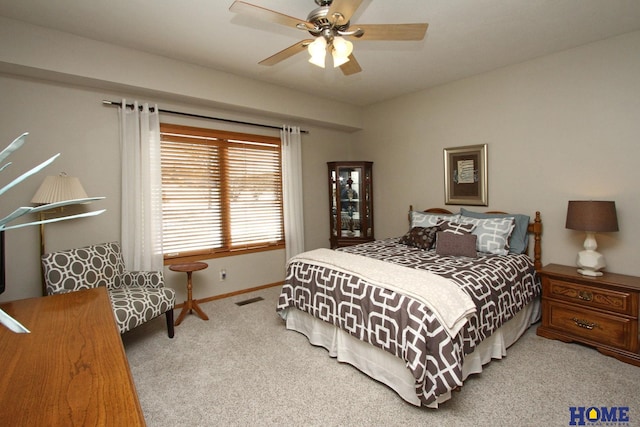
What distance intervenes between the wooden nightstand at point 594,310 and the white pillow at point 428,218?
1072 mm

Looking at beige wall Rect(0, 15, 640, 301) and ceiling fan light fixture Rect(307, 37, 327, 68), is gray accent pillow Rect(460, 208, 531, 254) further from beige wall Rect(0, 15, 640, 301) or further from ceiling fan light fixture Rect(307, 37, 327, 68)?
ceiling fan light fixture Rect(307, 37, 327, 68)

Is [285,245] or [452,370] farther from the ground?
[285,245]

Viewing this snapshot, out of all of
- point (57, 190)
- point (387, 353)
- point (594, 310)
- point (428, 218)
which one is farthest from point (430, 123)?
point (57, 190)

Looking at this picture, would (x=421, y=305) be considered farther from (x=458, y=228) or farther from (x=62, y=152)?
(x=62, y=152)

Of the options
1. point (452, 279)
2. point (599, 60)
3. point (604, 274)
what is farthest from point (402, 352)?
point (599, 60)

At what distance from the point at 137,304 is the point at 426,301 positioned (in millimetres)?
2231

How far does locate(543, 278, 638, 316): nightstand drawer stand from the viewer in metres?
2.42

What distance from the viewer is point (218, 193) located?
398cm

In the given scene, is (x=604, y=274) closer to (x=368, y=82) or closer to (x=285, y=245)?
(x=368, y=82)

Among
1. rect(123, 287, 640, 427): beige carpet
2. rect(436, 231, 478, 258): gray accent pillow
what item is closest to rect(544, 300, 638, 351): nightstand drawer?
rect(123, 287, 640, 427): beige carpet

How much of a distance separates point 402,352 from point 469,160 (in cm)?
269

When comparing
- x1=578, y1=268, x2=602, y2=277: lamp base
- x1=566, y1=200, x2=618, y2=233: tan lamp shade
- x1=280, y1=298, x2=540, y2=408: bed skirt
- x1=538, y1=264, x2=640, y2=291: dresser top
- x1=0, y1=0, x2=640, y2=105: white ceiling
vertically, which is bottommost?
x1=280, y1=298, x2=540, y2=408: bed skirt

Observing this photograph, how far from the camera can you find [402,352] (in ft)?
6.46

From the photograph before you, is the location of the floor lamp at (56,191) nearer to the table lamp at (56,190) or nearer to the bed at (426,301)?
the table lamp at (56,190)
